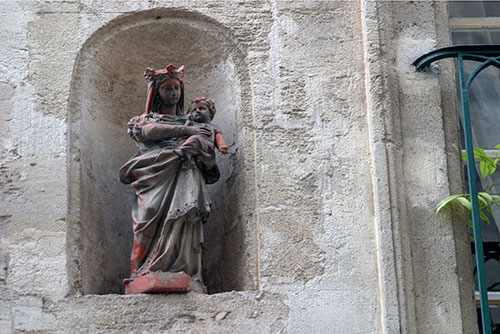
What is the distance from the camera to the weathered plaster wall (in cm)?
606

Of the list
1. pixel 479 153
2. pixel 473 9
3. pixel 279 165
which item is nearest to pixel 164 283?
pixel 279 165

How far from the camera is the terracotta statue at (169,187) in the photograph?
6.12 meters

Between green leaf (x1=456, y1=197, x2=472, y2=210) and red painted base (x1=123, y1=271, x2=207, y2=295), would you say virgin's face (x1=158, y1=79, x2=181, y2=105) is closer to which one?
red painted base (x1=123, y1=271, x2=207, y2=295)

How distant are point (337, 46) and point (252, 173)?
2.99ft

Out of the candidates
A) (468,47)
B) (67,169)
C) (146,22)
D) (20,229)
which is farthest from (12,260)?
(468,47)

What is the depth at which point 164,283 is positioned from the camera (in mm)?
6047

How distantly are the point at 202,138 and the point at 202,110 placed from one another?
0.23 metres

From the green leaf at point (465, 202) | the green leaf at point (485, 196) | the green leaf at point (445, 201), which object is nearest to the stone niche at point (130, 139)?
the green leaf at point (445, 201)

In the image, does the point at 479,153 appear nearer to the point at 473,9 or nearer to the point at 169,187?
the point at 473,9

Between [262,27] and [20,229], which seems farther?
[262,27]

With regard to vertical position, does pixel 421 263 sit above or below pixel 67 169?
below

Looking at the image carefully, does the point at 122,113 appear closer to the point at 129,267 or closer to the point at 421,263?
the point at 129,267

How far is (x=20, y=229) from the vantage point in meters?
6.21

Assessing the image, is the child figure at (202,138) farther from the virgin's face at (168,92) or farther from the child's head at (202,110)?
the virgin's face at (168,92)
